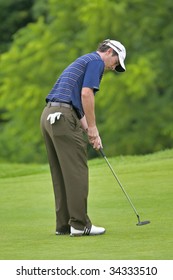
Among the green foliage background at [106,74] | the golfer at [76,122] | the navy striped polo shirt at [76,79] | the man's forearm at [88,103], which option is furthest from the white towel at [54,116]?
the green foliage background at [106,74]

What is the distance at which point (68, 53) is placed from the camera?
146ft

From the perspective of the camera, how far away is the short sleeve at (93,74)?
24.4 feet

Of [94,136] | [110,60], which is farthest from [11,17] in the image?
[94,136]

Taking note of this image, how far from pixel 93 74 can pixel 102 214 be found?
190 centimetres

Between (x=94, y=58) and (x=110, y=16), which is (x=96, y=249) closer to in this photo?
(x=94, y=58)

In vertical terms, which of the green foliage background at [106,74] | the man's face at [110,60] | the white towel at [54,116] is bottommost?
the green foliage background at [106,74]

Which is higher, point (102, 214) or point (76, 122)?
point (76, 122)

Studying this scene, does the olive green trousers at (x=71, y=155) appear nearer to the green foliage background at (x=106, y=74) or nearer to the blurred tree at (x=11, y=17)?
the green foliage background at (x=106, y=74)

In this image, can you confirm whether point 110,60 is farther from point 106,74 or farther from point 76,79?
point 106,74

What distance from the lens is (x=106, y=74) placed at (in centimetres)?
4197

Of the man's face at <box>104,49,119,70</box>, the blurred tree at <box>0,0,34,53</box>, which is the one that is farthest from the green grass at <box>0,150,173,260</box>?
the blurred tree at <box>0,0,34,53</box>

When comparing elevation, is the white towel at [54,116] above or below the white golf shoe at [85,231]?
above

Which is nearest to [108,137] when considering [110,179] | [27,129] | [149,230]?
[27,129]

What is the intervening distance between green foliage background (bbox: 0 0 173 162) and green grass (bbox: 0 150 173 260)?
2654cm
